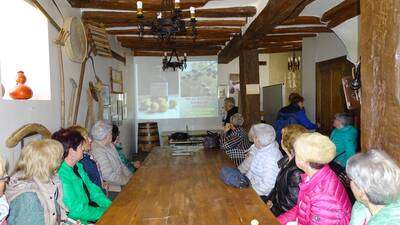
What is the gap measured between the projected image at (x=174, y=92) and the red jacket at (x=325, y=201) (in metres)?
6.47

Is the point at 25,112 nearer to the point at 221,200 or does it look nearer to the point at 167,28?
the point at 167,28

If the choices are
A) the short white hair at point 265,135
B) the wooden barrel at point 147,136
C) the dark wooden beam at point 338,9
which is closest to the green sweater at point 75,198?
the short white hair at point 265,135

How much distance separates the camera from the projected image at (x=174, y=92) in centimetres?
827

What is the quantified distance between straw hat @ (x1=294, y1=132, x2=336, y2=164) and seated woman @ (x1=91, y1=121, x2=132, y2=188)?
1.99 m

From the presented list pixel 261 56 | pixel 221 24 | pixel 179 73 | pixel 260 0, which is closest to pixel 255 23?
pixel 260 0

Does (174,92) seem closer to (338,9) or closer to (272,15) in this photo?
(338,9)

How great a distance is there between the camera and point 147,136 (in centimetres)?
761

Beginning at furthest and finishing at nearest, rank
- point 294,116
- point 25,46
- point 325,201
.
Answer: point 294,116, point 25,46, point 325,201

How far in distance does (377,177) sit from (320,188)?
1.71 feet

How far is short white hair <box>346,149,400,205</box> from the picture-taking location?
1343 millimetres

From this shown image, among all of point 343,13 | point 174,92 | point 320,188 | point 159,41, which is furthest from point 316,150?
point 174,92

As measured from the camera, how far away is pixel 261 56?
925 cm

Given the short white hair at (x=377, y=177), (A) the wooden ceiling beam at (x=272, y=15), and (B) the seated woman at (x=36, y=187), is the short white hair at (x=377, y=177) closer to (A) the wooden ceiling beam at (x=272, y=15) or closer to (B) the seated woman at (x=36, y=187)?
(B) the seated woman at (x=36, y=187)

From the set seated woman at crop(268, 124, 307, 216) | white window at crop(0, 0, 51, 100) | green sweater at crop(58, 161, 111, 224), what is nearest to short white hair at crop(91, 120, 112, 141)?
white window at crop(0, 0, 51, 100)
